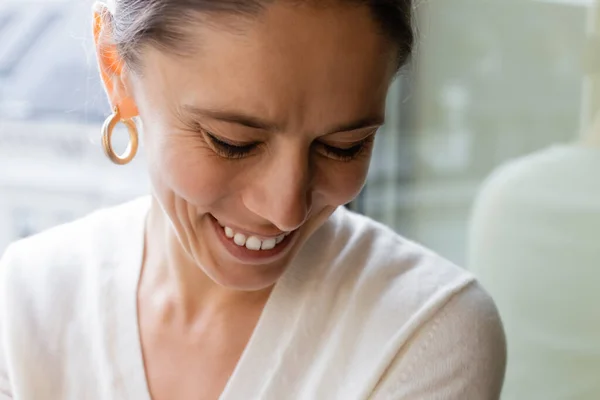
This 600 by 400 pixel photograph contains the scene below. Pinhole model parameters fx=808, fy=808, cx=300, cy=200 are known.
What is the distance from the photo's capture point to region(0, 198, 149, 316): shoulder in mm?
1027

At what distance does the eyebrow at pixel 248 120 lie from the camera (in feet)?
2.41

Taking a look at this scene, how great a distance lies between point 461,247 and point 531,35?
1.56 feet

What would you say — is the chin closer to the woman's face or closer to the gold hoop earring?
the woman's face

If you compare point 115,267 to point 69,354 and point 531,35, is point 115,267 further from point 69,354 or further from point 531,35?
point 531,35

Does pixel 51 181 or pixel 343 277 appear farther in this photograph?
pixel 51 181

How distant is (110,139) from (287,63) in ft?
1.00

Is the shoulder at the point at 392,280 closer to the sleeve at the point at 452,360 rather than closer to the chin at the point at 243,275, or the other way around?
the sleeve at the point at 452,360

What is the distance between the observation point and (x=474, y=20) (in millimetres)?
1703

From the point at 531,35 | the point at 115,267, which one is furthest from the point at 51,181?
the point at 531,35

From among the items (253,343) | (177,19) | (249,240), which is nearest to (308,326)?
(253,343)

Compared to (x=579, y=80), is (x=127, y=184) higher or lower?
lower

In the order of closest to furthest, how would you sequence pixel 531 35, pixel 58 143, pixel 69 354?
pixel 69 354 → pixel 58 143 → pixel 531 35

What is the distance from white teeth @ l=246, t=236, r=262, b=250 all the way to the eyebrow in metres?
0.15

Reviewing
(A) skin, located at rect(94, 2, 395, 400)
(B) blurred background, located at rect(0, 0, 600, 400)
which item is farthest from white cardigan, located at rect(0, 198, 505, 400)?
(B) blurred background, located at rect(0, 0, 600, 400)
